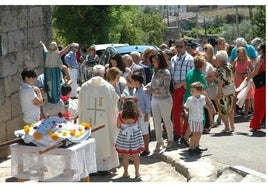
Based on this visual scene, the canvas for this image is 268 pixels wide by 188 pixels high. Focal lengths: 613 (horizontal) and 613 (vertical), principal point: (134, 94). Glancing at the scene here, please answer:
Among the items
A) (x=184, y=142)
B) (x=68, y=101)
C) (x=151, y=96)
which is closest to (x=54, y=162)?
(x=68, y=101)

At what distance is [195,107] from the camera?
877 cm

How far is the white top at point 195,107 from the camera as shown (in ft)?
A: 28.8

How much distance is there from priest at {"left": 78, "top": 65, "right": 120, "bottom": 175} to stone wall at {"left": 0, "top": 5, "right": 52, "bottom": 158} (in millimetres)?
1834

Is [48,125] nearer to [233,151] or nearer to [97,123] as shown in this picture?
[97,123]

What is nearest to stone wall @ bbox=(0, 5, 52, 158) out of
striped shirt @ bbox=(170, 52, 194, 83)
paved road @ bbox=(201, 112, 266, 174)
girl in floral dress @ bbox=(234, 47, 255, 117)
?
striped shirt @ bbox=(170, 52, 194, 83)

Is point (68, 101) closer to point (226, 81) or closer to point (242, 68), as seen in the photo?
point (226, 81)

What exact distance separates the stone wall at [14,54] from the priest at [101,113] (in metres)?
1.83

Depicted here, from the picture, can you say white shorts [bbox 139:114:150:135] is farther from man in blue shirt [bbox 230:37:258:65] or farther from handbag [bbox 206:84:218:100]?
man in blue shirt [bbox 230:37:258:65]

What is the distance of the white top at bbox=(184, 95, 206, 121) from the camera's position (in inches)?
345

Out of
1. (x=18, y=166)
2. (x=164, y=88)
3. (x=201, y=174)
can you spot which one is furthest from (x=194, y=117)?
(x=18, y=166)

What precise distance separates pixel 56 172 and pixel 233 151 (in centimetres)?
278

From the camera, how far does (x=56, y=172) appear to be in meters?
7.22

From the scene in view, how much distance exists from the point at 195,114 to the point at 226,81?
1.69 meters

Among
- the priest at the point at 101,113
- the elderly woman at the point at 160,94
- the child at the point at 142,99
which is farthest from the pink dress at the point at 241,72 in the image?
the priest at the point at 101,113
